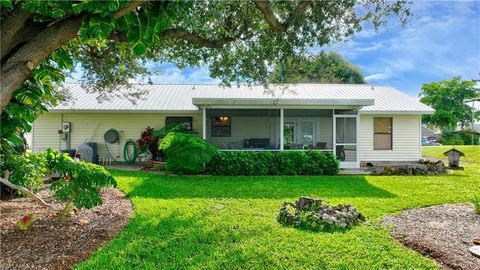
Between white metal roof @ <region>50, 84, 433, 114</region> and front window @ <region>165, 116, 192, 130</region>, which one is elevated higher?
white metal roof @ <region>50, 84, 433, 114</region>

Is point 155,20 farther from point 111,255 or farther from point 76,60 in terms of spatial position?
point 76,60

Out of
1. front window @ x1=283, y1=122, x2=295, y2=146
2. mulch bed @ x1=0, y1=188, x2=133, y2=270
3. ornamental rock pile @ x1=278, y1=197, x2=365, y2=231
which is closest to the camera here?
mulch bed @ x1=0, y1=188, x2=133, y2=270

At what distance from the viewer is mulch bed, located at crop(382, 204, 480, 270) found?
12.7 feet

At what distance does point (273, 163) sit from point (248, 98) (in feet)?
9.67

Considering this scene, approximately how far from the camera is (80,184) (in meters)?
4.55

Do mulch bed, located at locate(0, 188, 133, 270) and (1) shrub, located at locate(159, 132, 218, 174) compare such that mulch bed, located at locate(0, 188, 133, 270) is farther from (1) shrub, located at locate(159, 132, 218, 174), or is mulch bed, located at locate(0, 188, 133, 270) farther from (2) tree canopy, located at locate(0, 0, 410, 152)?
(1) shrub, located at locate(159, 132, 218, 174)

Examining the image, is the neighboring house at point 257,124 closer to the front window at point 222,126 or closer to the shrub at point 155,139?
the front window at point 222,126

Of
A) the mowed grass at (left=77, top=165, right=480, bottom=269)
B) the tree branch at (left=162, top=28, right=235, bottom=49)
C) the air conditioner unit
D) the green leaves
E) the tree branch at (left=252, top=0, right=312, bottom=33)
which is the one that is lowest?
Result: the mowed grass at (left=77, top=165, right=480, bottom=269)

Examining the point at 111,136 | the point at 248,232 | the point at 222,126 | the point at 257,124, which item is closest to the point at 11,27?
the point at 248,232

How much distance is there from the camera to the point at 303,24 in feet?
20.4

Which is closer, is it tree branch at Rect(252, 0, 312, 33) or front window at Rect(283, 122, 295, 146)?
tree branch at Rect(252, 0, 312, 33)

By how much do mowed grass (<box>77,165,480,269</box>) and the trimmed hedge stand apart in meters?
2.21

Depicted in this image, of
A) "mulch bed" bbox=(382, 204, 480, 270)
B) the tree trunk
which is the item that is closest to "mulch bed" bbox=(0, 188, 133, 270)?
the tree trunk

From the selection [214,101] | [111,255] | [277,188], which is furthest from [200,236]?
[214,101]
